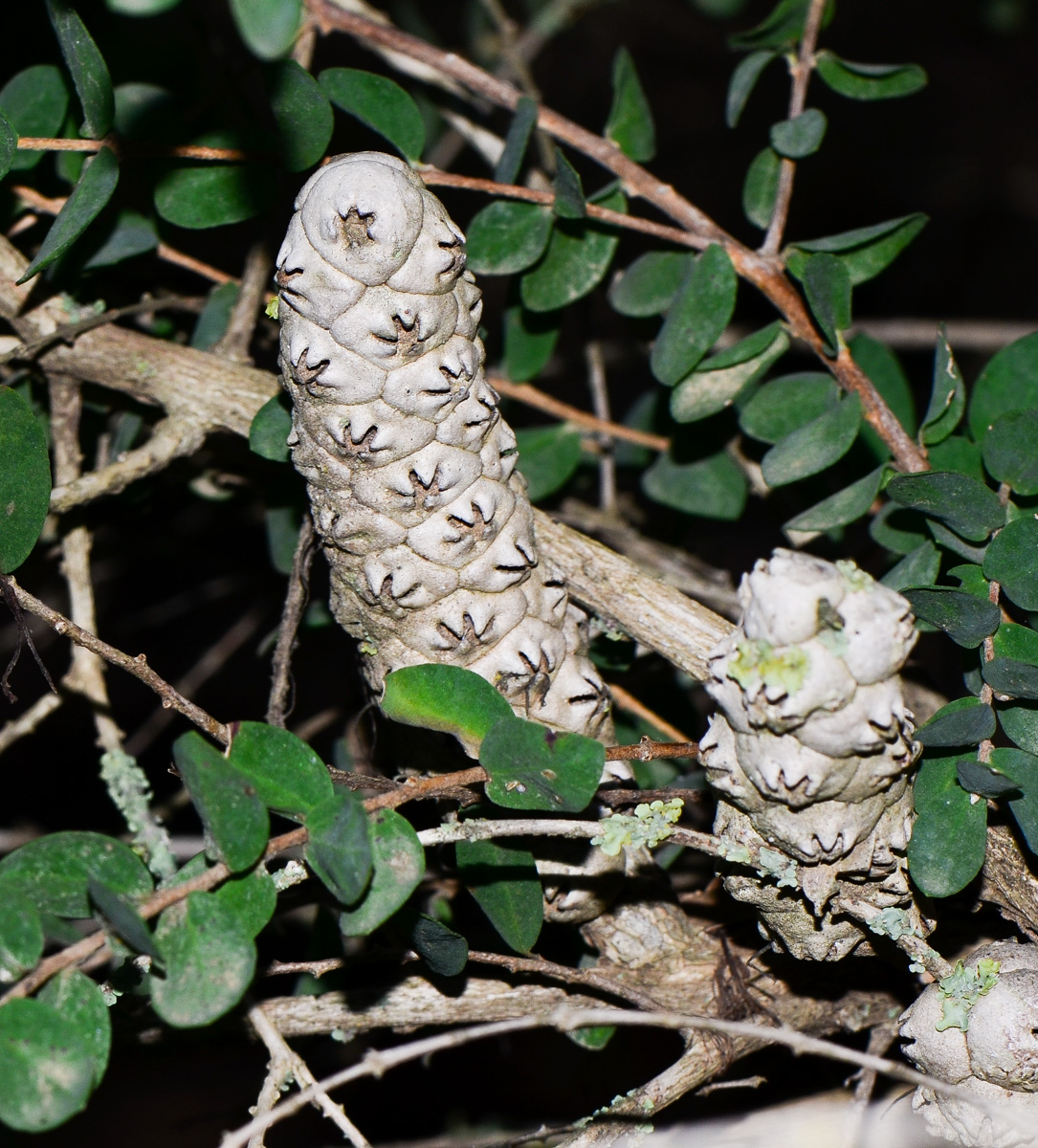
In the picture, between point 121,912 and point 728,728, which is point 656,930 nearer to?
point 728,728

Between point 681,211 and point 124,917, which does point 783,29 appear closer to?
point 681,211

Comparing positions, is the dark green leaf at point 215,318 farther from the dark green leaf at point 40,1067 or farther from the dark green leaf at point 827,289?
the dark green leaf at point 40,1067

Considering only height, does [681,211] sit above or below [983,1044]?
above

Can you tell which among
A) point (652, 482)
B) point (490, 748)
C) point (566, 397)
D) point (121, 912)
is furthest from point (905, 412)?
point (566, 397)

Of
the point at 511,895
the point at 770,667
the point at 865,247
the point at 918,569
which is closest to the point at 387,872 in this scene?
the point at 511,895

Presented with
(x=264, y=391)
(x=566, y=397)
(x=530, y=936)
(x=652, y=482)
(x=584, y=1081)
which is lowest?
(x=584, y=1081)

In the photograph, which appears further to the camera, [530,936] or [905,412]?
[905,412]
